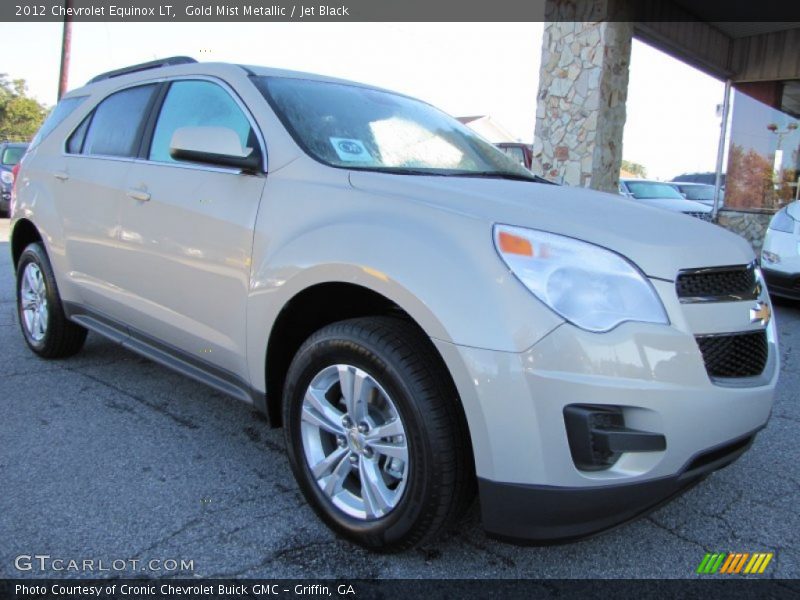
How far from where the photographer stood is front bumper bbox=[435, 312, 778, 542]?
1.80 m

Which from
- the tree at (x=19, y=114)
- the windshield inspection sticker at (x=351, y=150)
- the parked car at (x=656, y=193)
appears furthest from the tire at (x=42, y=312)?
the tree at (x=19, y=114)

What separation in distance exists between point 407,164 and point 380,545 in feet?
4.92

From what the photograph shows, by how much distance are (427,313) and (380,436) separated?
0.46 meters

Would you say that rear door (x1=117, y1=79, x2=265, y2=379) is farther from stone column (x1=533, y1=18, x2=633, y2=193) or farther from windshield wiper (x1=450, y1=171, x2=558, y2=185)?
stone column (x1=533, y1=18, x2=633, y2=193)

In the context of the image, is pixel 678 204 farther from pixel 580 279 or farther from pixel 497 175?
pixel 580 279

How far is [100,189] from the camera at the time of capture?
3471mm

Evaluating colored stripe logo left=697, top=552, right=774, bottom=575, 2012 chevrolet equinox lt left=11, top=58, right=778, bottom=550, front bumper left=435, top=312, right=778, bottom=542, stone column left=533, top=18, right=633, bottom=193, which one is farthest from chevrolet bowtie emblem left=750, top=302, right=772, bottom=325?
stone column left=533, top=18, right=633, bottom=193

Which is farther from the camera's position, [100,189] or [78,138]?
[78,138]

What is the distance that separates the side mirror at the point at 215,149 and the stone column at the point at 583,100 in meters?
6.79

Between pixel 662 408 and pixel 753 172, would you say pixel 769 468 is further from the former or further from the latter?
pixel 753 172

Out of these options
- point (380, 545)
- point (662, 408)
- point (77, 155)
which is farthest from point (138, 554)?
point (77, 155)

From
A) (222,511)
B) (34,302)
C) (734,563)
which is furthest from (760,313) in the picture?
(34,302)

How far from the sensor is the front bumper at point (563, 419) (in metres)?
1.80

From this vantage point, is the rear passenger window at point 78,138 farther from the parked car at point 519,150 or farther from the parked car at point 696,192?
the parked car at point 696,192
